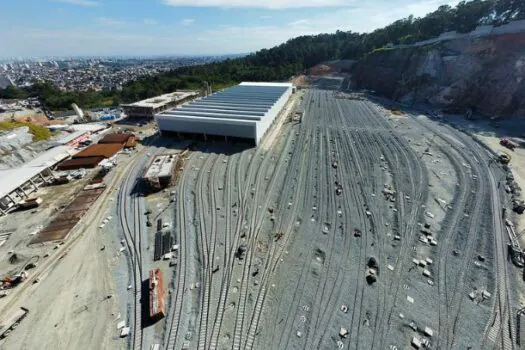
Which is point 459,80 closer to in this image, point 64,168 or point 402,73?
point 402,73

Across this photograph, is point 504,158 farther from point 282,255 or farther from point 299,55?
point 299,55

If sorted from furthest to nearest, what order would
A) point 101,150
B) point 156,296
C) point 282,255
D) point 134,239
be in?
→ 1. point 101,150
2. point 134,239
3. point 282,255
4. point 156,296

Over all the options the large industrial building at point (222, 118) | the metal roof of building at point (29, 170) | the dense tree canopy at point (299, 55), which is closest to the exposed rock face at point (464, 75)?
the dense tree canopy at point (299, 55)

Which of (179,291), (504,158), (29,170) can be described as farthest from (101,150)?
(504,158)

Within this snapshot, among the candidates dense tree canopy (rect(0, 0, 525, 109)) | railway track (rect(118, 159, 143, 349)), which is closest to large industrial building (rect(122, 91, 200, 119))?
dense tree canopy (rect(0, 0, 525, 109))

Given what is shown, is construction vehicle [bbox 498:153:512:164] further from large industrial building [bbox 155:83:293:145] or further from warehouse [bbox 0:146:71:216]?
warehouse [bbox 0:146:71:216]
